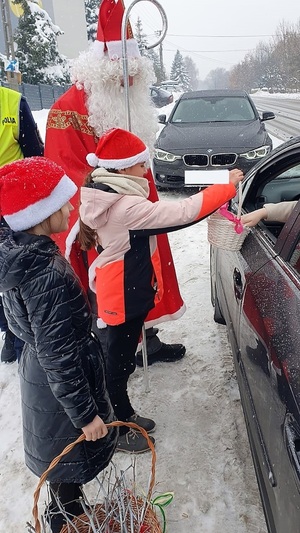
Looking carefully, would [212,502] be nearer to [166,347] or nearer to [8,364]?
[166,347]

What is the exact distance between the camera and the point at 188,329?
3.68 metres

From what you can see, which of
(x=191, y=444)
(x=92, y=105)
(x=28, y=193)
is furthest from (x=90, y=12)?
(x=28, y=193)

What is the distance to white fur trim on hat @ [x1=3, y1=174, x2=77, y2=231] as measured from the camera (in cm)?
154

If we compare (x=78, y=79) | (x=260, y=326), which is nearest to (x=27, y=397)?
(x=260, y=326)

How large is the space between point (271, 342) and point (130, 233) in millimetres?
781

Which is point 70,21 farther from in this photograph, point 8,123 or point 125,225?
point 125,225

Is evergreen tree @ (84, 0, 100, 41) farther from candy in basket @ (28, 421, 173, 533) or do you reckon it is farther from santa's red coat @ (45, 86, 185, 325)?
candy in basket @ (28, 421, 173, 533)

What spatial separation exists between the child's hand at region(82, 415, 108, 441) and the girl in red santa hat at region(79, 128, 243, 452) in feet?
1.98

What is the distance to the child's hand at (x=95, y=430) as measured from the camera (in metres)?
1.63

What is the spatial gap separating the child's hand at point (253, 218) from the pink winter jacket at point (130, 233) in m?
0.29

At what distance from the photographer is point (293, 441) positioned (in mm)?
1266

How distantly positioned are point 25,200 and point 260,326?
3.15 feet

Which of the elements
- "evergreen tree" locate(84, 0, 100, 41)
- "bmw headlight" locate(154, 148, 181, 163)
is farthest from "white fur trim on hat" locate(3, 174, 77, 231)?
"evergreen tree" locate(84, 0, 100, 41)

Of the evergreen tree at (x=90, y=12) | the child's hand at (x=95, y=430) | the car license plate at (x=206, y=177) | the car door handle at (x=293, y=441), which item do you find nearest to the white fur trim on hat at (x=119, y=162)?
the car license plate at (x=206, y=177)
